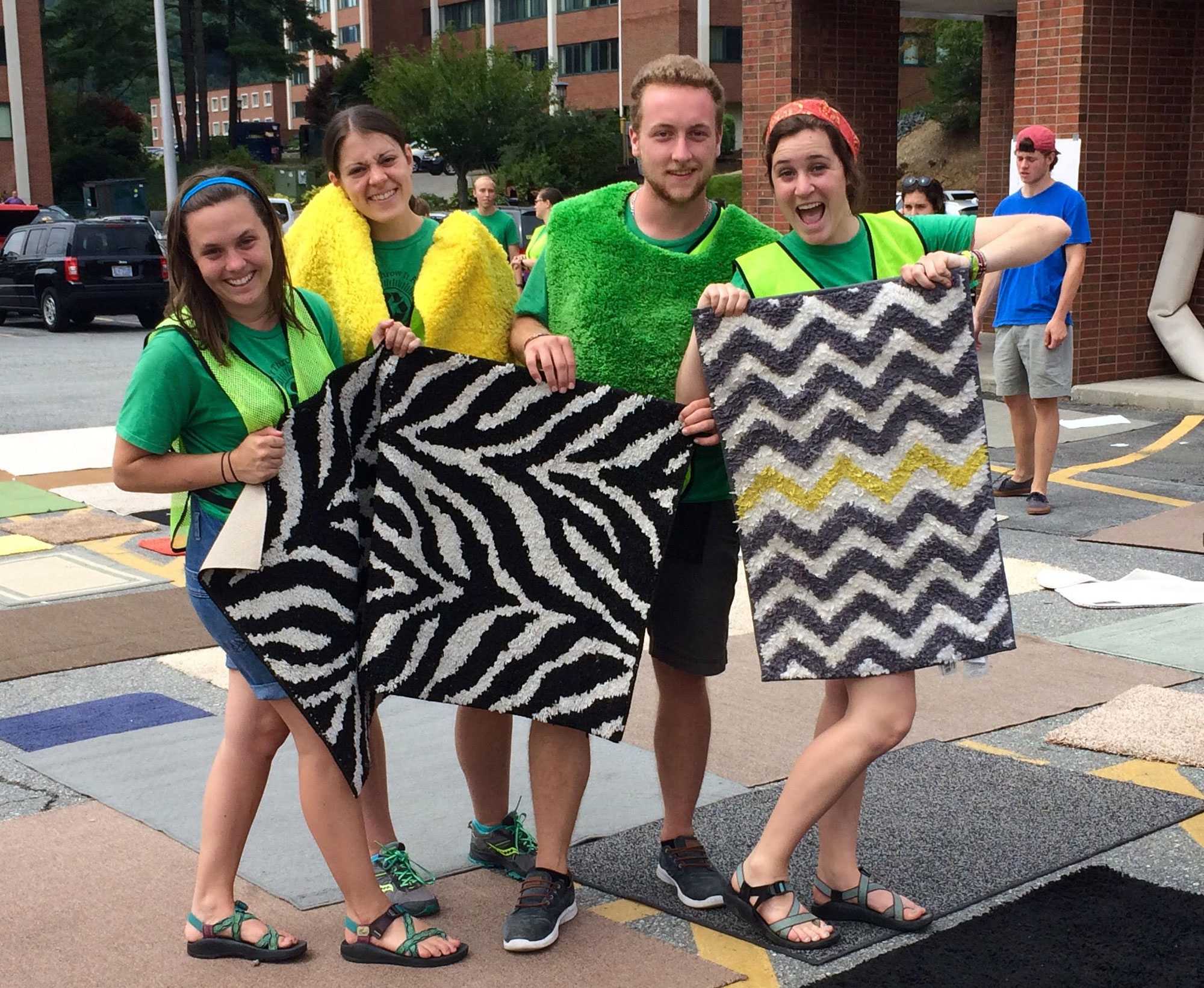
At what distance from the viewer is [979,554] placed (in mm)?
3547

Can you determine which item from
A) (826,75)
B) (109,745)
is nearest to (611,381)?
(109,745)

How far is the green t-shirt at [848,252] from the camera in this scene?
3.58 metres

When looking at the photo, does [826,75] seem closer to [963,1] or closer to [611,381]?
[963,1]

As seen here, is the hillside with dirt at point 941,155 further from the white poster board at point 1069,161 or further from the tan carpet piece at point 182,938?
the tan carpet piece at point 182,938

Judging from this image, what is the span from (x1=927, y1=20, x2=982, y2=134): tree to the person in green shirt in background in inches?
1898

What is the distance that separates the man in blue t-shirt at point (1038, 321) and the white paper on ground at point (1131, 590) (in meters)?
1.60

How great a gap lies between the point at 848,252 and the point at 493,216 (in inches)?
416

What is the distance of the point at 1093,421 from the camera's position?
485 inches

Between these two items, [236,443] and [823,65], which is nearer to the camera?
[236,443]

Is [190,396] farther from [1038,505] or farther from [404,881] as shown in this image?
[1038,505]

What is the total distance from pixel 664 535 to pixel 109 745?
258 centimetres

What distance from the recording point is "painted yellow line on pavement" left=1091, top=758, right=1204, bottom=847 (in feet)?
15.3

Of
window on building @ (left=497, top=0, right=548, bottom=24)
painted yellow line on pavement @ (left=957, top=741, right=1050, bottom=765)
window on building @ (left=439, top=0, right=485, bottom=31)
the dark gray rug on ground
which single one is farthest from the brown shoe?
window on building @ (left=439, top=0, right=485, bottom=31)

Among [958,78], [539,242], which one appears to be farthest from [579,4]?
[539,242]
